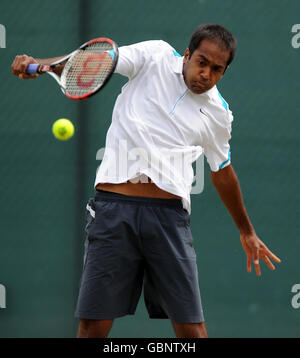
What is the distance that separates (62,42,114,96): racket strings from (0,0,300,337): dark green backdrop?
40.1 inches

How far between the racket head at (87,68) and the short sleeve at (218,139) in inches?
18.3

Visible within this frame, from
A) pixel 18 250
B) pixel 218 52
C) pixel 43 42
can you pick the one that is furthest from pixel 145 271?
pixel 43 42

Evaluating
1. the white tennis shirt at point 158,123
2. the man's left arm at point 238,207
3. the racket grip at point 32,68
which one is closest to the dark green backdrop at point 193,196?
the man's left arm at point 238,207

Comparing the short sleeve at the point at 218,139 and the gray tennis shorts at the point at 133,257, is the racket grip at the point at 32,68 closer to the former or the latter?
the gray tennis shorts at the point at 133,257

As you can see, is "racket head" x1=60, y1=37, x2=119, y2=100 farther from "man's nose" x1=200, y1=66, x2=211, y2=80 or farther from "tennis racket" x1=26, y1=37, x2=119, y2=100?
"man's nose" x1=200, y1=66, x2=211, y2=80

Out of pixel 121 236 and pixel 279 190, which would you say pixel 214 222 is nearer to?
pixel 279 190

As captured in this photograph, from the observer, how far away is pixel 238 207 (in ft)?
9.45

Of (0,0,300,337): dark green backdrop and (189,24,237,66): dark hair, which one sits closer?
(189,24,237,66): dark hair

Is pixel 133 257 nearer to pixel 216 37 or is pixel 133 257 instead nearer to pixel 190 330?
pixel 190 330

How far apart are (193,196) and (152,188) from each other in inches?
42.7

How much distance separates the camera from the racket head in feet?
8.23

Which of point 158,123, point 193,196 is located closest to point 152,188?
point 158,123

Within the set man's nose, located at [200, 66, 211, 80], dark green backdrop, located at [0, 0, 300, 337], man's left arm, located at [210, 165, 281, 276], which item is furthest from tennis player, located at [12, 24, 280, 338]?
dark green backdrop, located at [0, 0, 300, 337]

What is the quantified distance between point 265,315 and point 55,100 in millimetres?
1558
